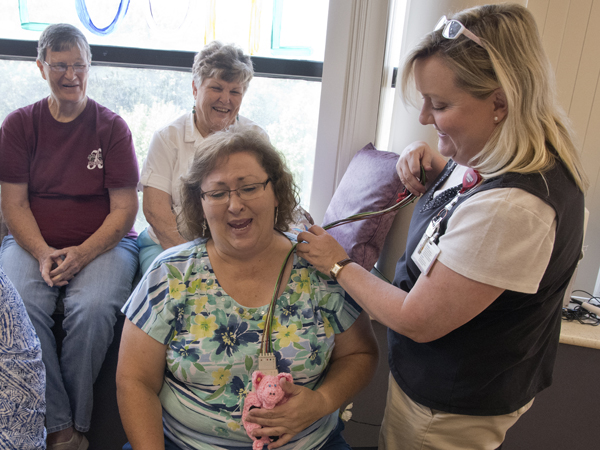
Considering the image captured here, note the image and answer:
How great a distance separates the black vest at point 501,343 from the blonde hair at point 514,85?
4 cm

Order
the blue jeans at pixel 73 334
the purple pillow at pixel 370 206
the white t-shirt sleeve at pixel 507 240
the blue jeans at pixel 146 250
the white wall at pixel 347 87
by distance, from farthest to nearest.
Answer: the white wall at pixel 347 87, the blue jeans at pixel 146 250, the purple pillow at pixel 370 206, the blue jeans at pixel 73 334, the white t-shirt sleeve at pixel 507 240

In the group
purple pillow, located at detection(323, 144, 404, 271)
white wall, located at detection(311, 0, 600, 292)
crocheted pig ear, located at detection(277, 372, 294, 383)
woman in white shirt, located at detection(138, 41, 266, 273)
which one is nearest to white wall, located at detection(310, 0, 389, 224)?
white wall, located at detection(311, 0, 600, 292)

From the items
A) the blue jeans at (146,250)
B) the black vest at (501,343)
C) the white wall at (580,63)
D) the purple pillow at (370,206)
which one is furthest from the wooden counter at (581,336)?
the blue jeans at (146,250)

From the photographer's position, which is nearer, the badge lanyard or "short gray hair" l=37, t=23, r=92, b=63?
the badge lanyard

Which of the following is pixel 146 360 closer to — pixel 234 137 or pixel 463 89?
pixel 234 137

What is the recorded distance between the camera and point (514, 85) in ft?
2.91

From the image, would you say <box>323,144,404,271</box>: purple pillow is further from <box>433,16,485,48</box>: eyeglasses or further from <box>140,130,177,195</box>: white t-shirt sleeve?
<box>433,16,485,48</box>: eyeglasses

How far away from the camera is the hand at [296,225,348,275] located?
115 cm

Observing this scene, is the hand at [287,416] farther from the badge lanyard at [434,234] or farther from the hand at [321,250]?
the badge lanyard at [434,234]

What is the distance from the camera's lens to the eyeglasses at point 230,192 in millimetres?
1223

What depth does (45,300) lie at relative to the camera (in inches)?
70.2

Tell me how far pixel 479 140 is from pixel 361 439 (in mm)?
1611

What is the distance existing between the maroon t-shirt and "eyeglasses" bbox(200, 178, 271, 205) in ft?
3.41

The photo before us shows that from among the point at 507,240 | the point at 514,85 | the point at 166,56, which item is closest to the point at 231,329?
the point at 507,240
